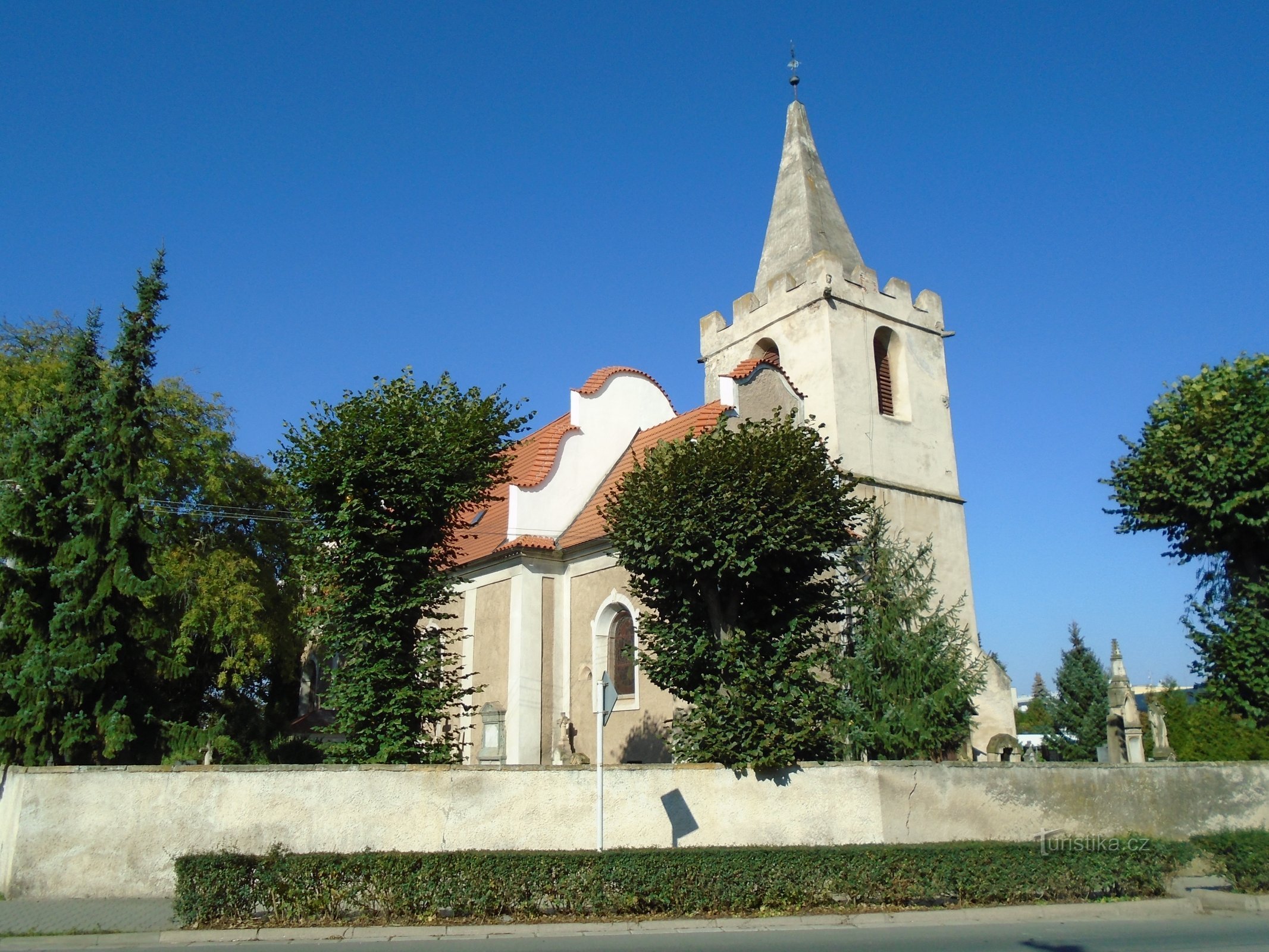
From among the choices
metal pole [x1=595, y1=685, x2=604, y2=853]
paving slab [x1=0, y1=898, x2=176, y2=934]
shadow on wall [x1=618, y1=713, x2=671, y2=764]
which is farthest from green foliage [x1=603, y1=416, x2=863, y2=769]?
paving slab [x1=0, y1=898, x2=176, y2=934]

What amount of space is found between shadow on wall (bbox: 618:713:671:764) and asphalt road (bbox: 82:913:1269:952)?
932 centimetres

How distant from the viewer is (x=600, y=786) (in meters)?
12.7

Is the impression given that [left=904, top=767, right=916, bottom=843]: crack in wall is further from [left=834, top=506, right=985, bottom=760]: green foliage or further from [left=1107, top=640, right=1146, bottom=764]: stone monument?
[left=1107, top=640, right=1146, bottom=764]: stone monument

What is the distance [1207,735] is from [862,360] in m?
15.7

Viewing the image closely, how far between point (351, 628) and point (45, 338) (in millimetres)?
17525

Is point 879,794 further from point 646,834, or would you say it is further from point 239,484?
point 239,484

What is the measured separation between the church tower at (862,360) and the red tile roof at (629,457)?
3589mm

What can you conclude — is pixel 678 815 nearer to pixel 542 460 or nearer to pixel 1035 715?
pixel 542 460

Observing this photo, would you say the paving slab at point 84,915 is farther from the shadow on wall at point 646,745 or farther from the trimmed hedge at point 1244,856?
the trimmed hedge at point 1244,856

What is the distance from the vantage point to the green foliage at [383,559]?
14984mm

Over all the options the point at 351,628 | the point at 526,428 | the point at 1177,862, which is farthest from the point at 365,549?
the point at 1177,862

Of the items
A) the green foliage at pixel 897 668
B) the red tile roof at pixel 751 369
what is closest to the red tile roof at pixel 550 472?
the red tile roof at pixel 751 369

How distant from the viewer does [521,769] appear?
13.3 meters

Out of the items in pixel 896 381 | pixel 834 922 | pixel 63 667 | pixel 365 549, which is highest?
pixel 896 381
